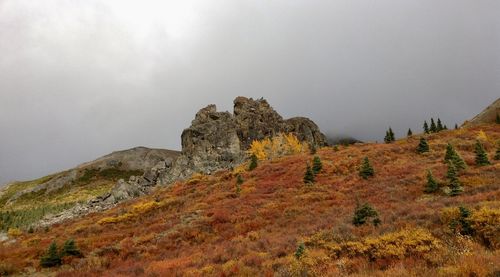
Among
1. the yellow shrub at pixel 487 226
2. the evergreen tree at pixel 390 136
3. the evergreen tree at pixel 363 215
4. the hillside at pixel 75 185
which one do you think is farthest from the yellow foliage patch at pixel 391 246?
the hillside at pixel 75 185

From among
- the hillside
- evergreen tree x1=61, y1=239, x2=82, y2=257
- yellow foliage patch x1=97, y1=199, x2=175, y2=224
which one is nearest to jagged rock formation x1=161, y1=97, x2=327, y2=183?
the hillside

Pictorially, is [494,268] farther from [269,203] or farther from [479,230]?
[269,203]

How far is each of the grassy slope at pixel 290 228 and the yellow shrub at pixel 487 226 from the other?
733 millimetres

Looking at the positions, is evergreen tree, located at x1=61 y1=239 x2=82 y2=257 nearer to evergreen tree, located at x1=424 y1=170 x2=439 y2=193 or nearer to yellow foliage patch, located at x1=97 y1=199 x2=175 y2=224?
yellow foliage patch, located at x1=97 y1=199 x2=175 y2=224

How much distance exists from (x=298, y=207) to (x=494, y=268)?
Answer: 16551mm

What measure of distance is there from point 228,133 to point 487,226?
106 meters

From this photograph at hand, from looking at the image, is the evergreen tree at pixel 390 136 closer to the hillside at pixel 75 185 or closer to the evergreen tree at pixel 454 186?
the evergreen tree at pixel 454 186

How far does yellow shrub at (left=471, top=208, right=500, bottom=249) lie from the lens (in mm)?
11434

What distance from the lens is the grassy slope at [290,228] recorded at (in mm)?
11164

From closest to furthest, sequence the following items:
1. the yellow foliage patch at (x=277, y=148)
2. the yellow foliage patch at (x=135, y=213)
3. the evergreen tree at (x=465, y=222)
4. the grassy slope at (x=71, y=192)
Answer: the evergreen tree at (x=465, y=222)
the yellow foliage patch at (x=135, y=213)
the yellow foliage patch at (x=277, y=148)
the grassy slope at (x=71, y=192)

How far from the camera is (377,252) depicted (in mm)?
11898

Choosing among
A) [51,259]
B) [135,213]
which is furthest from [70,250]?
[135,213]

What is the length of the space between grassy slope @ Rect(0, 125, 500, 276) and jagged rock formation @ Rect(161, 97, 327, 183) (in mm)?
51487

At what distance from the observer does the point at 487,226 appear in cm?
1210
